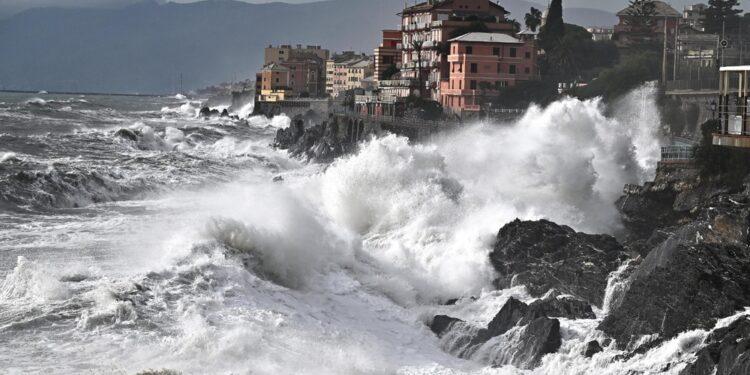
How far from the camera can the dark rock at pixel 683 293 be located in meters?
17.3

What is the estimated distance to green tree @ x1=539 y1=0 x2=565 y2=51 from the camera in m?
70.1

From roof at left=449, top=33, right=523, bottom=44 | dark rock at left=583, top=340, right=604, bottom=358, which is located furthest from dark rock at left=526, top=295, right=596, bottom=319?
roof at left=449, top=33, right=523, bottom=44

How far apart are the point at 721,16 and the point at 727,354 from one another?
182ft

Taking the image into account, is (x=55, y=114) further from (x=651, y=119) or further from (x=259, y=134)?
(x=651, y=119)

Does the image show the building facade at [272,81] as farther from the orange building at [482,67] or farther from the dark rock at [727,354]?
the dark rock at [727,354]

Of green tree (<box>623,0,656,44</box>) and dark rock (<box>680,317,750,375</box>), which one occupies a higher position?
green tree (<box>623,0,656,44</box>)

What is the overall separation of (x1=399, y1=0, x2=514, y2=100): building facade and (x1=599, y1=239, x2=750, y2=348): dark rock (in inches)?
1866

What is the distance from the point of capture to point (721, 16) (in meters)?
66.7

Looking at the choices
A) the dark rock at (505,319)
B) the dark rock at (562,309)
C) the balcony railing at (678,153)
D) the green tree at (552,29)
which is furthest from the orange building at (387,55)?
the dark rock at (505,319)

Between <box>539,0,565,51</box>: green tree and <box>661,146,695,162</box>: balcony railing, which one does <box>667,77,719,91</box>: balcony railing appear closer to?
<box>661,146,695,162</box>: balcony railing

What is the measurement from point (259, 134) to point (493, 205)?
55.5 meters

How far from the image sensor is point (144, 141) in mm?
66375

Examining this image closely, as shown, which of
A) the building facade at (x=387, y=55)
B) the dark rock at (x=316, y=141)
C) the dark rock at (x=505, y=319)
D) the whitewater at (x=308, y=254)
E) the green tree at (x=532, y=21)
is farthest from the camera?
the building facade at (x=387, y=55)

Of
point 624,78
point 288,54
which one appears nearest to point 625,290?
point 624,78
